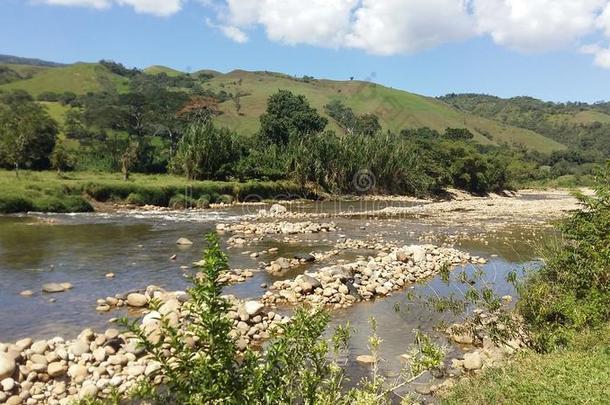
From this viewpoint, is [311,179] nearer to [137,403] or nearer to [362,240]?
[362,240]

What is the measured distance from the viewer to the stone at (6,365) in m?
10.1

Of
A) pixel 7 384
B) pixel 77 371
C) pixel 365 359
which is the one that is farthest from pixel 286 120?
pixel 7 384

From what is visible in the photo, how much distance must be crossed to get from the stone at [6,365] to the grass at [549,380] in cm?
855

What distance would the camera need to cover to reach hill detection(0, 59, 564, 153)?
447ft

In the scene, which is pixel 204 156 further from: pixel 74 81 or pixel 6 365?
pixel 74 81

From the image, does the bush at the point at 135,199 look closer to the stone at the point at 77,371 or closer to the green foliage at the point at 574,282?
the stone at the point at 77,371

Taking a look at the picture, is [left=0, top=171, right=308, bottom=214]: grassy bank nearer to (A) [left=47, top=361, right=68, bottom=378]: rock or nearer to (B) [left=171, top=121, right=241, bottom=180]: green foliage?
(B) [left=171, top=121, right=241, bottom=180]: green foliage

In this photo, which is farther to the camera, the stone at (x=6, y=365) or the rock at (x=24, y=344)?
the rock at (x=24, y=344)

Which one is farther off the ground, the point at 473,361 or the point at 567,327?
the point at 567,327

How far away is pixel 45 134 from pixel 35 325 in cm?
5737

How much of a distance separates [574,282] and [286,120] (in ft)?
242

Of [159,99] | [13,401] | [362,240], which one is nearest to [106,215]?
[362,240]

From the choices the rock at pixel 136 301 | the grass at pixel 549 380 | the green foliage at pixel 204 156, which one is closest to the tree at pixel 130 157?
the green foliage at pixel 204 156

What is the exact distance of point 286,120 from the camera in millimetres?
83625
